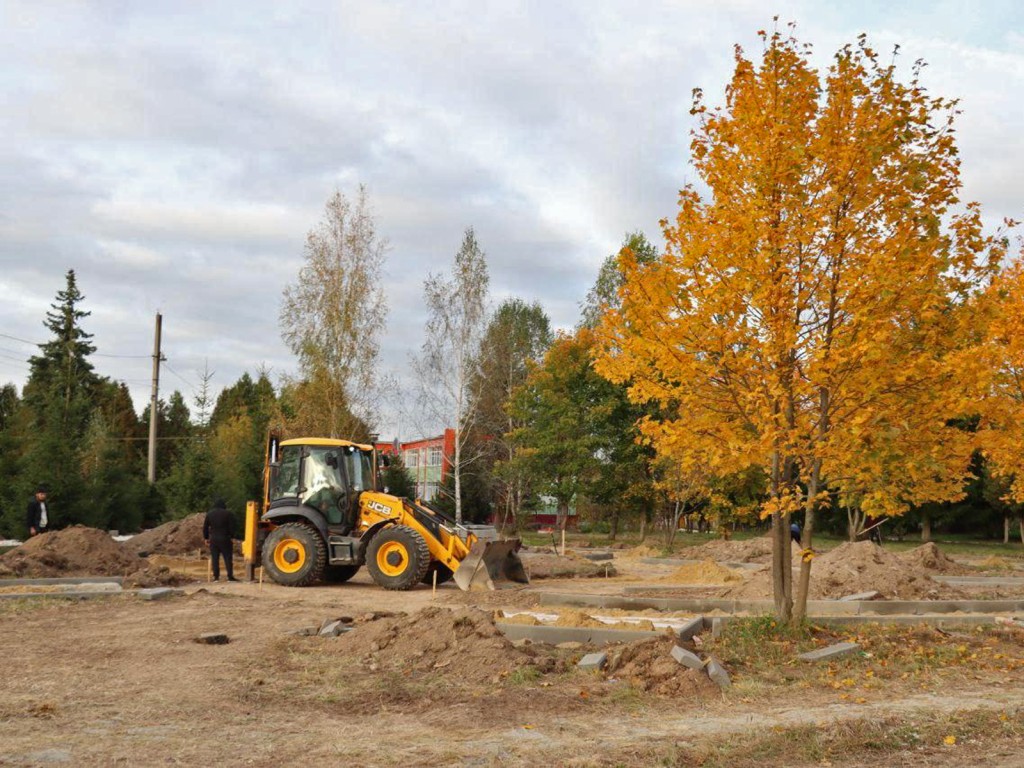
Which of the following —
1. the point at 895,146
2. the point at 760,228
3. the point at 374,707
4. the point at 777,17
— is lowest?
the point at 374,707

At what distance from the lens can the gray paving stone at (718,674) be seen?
835 centimetres

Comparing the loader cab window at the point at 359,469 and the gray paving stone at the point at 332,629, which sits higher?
the loader cab window at the point at 359,469

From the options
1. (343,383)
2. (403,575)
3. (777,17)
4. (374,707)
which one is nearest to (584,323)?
(343,383)

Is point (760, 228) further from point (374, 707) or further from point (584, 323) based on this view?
point (584, 323)

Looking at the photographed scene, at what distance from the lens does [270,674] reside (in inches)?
355

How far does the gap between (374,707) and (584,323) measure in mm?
38493

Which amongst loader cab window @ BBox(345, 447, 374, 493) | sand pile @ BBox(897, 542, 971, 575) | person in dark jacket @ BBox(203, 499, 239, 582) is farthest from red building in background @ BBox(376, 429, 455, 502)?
sand pile @ BBox(897, 542, 971, 575)

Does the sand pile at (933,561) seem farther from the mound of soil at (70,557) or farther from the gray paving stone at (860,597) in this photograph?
the mound of soil at (70,557)

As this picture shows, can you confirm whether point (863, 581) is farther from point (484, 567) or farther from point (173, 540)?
point (173, 540)

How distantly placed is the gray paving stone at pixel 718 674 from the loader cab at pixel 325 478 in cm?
1012

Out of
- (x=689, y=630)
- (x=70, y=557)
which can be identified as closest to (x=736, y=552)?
(x=70, y=557)

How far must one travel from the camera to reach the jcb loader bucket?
1641 centimetres

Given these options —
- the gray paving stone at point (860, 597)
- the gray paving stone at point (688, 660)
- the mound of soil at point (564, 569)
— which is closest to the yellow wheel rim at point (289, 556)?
the mound of soil at point (564, 569)

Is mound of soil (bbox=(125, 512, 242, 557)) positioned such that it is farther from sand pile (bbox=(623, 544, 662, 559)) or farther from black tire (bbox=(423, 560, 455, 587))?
sand pile (bbox=(623, 544, 662, 559))
